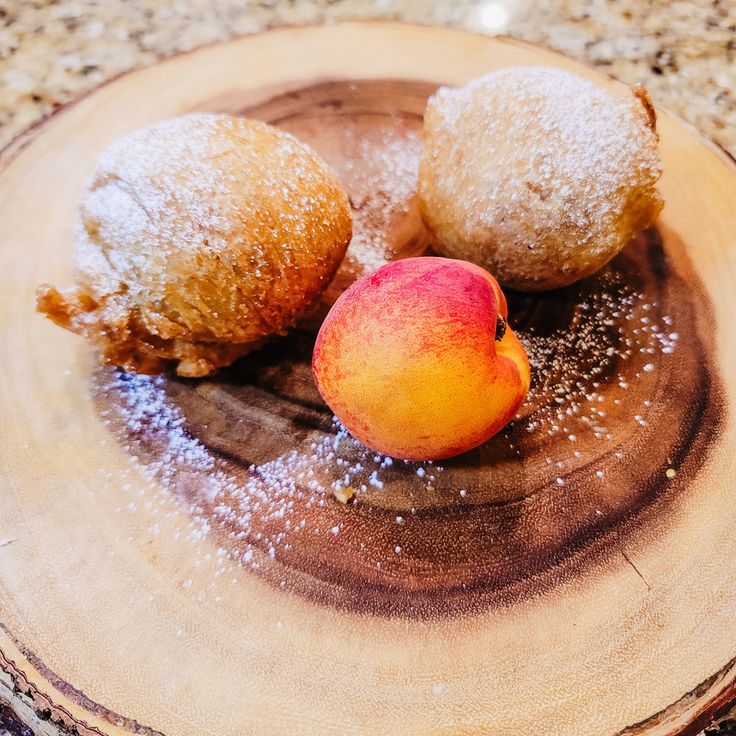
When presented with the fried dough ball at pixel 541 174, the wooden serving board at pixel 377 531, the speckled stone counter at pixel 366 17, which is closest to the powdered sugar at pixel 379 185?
the wooden serving board at pixel 377 531

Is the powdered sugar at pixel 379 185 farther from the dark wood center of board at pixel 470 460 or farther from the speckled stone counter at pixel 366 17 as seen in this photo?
the speckled stone counter at pixel 366 17

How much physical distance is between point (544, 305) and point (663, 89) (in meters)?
0.72

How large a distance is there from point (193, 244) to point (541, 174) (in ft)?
1.58

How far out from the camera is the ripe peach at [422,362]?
2.42ft

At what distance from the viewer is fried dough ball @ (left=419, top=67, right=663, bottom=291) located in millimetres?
884

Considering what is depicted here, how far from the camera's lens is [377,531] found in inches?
31.4

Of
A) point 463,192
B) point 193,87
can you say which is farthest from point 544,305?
point 193,87

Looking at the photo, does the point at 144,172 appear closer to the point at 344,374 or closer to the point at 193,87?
the point at 344,374

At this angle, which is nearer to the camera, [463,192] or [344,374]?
[344,374]

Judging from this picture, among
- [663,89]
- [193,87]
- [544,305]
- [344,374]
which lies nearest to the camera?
[344,374]

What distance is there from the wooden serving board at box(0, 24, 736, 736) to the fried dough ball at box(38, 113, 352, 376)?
0.34ft

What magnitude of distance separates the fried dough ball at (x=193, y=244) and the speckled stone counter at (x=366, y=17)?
68cm

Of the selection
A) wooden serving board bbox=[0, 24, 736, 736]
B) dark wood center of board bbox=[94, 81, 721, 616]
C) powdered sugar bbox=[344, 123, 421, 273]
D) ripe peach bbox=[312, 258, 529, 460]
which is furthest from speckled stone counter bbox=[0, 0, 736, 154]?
ripe peach bbox=[312, 258, 529, 460]

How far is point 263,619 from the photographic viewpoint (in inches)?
28.5
